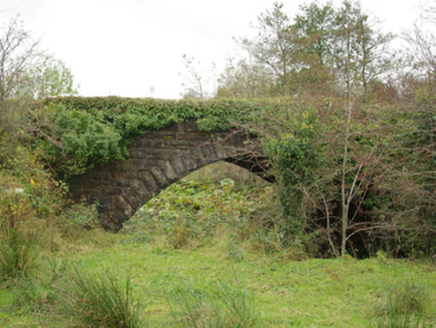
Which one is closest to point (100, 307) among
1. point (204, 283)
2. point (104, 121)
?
point (204, 283)

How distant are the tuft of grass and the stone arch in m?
4.82

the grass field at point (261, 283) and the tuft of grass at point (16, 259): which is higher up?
the tuft of grass at point (16, 259)

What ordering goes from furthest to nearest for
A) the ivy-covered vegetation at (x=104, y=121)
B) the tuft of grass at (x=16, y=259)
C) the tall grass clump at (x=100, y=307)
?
the ivy-covered vegetation at (x=104, y=121) → the tuft of grass at (x=16, y=259) → the tall grass clump at (x=100, y=307)

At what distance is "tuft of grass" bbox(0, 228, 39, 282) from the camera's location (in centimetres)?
432

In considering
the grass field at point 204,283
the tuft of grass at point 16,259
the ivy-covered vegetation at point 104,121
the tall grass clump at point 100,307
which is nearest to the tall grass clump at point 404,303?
the grass field at point 204,283

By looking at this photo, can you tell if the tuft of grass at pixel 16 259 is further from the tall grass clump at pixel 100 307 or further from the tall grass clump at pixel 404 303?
the tall grass clump at pixel 404 303

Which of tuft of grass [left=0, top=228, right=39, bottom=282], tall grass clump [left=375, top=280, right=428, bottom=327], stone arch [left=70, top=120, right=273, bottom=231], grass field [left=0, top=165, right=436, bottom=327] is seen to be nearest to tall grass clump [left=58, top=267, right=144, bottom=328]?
grass field [left=0, top=165, right=436, bottom=327]

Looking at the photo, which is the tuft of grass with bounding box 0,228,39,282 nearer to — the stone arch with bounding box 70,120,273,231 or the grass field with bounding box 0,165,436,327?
the grass field with bounding box 0,165,436,327

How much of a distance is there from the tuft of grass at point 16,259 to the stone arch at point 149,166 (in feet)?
15.8

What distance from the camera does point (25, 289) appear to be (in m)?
3.84

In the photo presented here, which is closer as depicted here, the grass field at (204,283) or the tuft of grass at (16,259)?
the grass field at (204,283)

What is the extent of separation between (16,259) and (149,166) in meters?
5.36

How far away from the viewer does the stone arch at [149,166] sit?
9445mm

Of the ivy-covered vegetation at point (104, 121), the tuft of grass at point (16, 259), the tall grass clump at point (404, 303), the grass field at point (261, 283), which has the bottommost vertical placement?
the grass field at point (261, 283)
